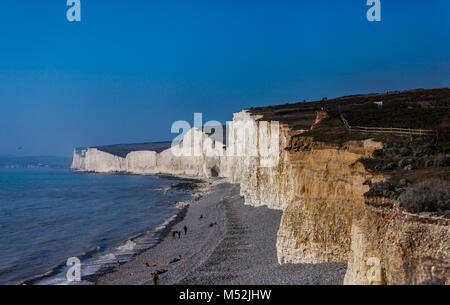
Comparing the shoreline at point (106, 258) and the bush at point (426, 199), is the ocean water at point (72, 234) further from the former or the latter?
the bush at point (426, 199)

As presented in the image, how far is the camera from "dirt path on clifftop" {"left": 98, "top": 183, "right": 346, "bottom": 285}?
13531 mm

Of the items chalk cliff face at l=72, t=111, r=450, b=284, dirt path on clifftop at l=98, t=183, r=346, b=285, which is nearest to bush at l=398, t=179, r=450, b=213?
chalk cliff face at l=72, t=111, r=450, b=284

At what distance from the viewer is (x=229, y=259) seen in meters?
19.3

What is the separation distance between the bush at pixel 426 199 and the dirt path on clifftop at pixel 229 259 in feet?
17.1

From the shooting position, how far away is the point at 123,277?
771 inches

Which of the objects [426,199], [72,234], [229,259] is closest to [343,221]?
[426,199]

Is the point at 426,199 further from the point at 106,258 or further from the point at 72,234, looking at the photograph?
the point at 72,234

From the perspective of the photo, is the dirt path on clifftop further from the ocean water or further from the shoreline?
the ocean water

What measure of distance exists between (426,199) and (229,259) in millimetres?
13366

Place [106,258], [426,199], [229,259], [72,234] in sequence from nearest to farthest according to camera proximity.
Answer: [426,199] < [229,259] < [106,258] < [72,234]

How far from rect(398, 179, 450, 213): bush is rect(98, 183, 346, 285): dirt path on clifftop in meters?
5.21

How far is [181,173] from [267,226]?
9391 centimetres

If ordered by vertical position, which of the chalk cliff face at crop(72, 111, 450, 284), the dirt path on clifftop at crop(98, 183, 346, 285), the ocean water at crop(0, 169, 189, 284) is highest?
the chalk cliff face at crop(72, 111, 450, 284)
